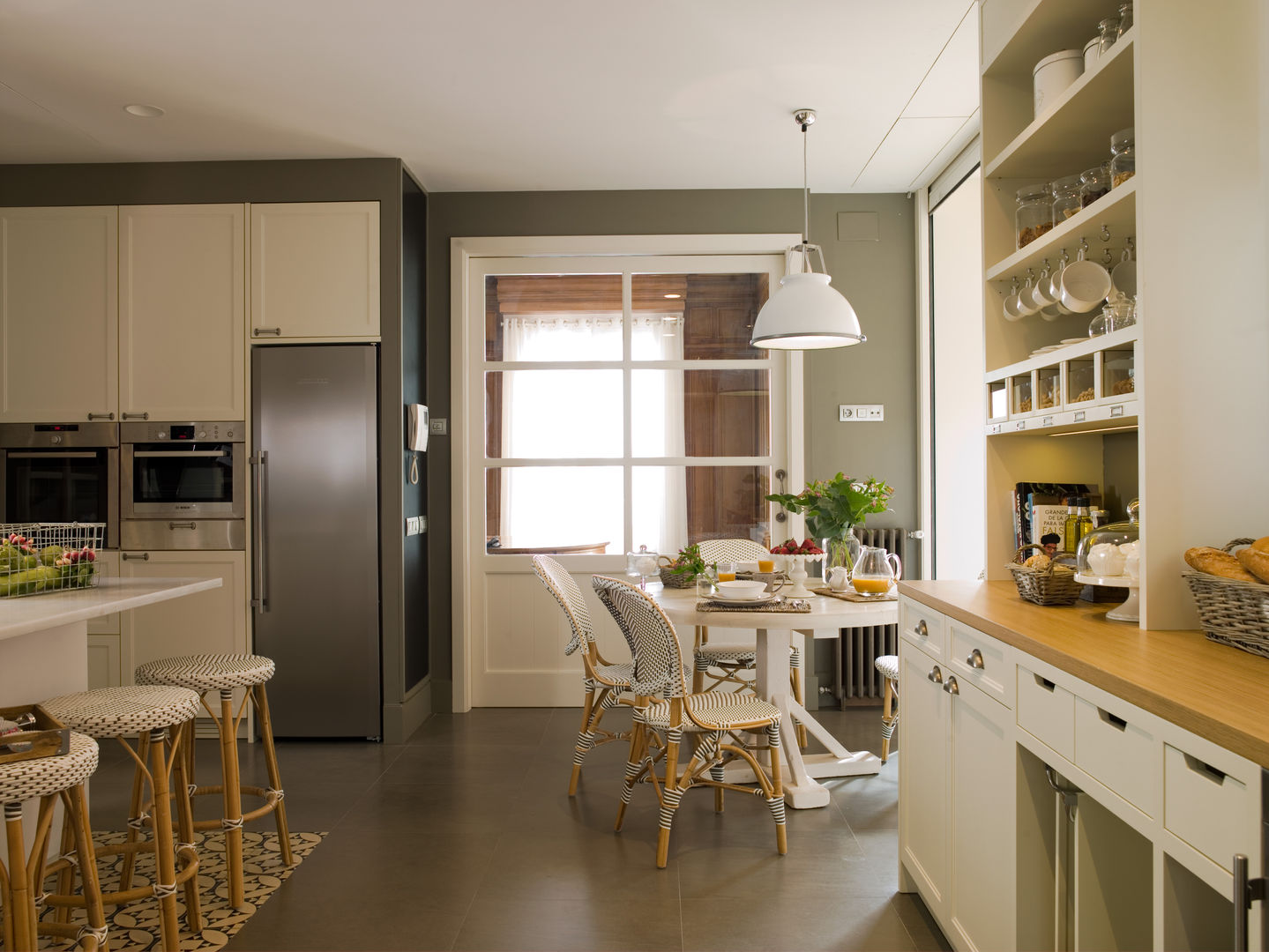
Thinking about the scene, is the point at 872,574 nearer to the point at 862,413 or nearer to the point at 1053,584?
the point at 1053,584

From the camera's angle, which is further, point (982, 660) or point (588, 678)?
point (588, 678)

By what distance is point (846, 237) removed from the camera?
4.57 meters

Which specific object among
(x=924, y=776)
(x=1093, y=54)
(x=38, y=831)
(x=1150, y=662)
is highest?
(x=1093, y=54)

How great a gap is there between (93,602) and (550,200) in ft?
10.2

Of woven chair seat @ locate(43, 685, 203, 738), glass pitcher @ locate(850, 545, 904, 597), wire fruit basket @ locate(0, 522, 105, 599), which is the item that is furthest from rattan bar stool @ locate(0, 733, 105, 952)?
glass pitcher @ locate(850, 545, 904, 597)

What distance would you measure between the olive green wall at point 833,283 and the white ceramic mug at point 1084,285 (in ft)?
8.12

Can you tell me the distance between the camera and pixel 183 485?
4.00 meters

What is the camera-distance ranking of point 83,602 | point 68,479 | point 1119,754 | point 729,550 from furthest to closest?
point 729,550 < point 68,479 < point 83,602 < point 1119,754

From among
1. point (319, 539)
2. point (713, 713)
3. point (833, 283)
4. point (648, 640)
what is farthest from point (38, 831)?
point (833, 283)

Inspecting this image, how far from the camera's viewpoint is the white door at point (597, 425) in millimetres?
4578

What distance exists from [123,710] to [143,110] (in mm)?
2638

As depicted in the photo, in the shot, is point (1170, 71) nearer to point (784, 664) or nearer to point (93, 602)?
point (784, 664)

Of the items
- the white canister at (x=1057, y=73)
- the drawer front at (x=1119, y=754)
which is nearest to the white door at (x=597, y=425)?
the white canister at (x=1057, y=73)

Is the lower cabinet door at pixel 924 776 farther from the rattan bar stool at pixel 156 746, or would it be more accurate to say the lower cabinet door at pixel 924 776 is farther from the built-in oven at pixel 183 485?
the built-in oven at pixel 183 485
